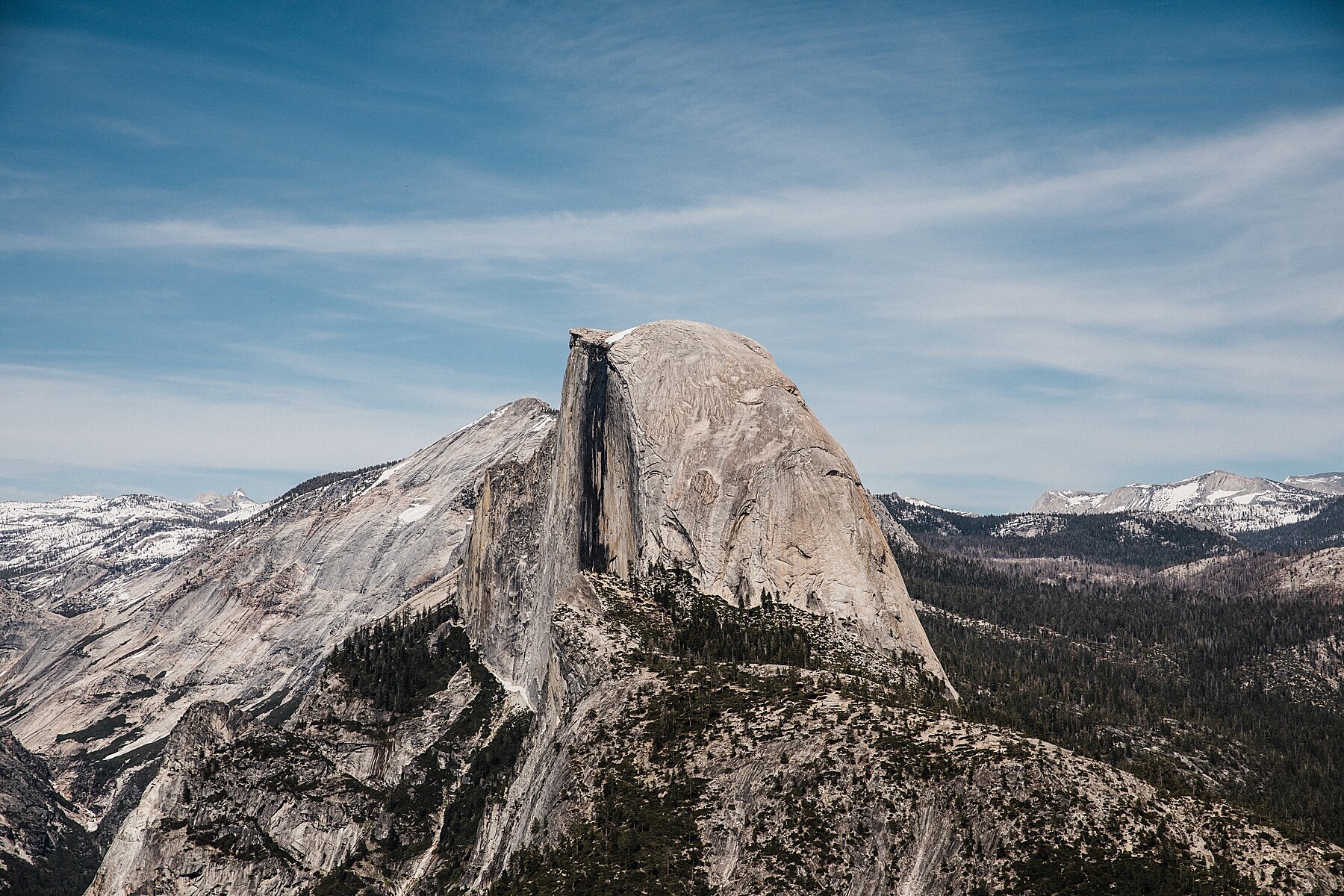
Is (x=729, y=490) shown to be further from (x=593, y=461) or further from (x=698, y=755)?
(x=698, y=755)

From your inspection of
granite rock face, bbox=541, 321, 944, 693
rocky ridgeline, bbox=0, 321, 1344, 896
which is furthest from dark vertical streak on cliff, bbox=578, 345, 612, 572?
rocky ridgeline, bbox=0, 321, 1344, 896

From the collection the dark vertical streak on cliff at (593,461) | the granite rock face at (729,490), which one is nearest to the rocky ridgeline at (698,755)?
the granite rock face at (729,490)

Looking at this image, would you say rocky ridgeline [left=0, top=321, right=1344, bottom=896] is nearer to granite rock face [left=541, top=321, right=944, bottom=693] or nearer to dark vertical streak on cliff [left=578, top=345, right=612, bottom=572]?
granite rock face [left=541, top=321, right=944, bottom=693]

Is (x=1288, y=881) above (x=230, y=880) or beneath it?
above

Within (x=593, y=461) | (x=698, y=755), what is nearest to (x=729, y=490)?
(x=593, y=461)

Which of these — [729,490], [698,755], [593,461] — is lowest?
[698,755]

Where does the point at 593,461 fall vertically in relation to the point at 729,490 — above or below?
above

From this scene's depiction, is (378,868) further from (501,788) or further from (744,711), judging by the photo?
(744,711)

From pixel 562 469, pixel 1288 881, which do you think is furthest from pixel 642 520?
pixel 1288 881

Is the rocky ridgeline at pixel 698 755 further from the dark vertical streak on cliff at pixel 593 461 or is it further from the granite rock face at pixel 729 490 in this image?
the dark vertical streak on cliff at pixel 593 461
